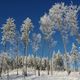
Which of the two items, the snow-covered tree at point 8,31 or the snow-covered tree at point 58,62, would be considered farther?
the snow-covered tree at point 58,62

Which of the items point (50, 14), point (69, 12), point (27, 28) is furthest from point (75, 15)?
point (27, 28)

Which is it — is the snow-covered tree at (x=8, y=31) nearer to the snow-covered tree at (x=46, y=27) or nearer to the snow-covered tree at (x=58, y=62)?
the snow-covered tree at (x=46, y=27)

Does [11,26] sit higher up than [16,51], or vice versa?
[11,26]

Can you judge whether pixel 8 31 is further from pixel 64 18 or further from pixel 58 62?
pixel 58 62

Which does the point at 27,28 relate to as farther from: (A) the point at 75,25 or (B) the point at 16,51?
(A) the point at 75,25

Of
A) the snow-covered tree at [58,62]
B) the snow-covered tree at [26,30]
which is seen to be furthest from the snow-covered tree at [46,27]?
the snow-covered tree at [58,62]

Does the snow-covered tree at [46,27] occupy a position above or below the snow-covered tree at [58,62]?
above

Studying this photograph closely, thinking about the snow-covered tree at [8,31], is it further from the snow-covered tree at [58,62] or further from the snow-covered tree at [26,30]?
the snow-covered tree at [58,62]

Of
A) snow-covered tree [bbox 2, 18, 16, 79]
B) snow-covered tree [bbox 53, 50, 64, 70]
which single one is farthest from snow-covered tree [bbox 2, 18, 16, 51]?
snow-covered tree [bbox 53, 50, 64, 70]

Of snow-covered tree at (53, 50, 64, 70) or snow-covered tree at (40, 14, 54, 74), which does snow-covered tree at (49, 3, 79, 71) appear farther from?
snow-covered tree at (53, 50, 64, 70)

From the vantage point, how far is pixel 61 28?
181 feet

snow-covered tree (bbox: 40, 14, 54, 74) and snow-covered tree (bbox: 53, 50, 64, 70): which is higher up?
snow-covered tree (bbox: 40, 14, 54, 74)

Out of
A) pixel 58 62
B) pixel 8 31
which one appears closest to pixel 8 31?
pixel 8 31

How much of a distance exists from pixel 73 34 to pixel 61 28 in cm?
305
